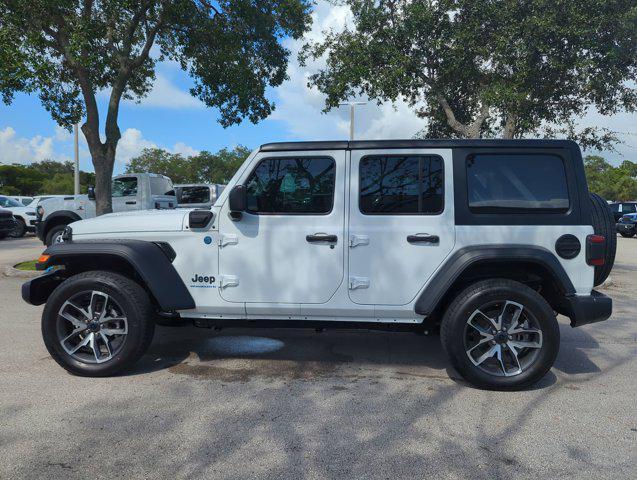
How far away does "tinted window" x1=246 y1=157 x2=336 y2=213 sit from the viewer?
3922 mm

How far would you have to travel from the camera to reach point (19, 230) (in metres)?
17.6

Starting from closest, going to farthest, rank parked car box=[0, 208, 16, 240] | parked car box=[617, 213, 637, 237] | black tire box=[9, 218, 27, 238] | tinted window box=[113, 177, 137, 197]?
tinted window box=[113, 177, 137, 197] < parked car box=[0, 208, 16, 240] < black tire box=[9, 218, 27, 238] < parked car box=[617, 213, 637, 237]

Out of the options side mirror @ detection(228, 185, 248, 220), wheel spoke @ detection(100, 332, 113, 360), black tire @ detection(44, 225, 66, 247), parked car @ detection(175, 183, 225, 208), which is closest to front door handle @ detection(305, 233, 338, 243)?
side mirror @ detection(228, 185, 248, 220)

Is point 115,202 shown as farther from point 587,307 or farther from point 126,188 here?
point 587,307

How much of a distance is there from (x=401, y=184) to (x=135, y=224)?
227cm

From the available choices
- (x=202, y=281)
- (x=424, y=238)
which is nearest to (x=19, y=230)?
(x=202, y=281)

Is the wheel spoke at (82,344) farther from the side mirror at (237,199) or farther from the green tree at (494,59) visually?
the green tree at (494,59)

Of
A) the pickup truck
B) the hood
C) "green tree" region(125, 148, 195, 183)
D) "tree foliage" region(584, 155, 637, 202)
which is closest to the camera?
the hood

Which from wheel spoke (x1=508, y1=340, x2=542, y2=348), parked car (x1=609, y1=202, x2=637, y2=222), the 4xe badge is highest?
parked car (x1=609, y1=202, x2=637, y2=222)

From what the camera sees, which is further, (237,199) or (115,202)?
(115,202)

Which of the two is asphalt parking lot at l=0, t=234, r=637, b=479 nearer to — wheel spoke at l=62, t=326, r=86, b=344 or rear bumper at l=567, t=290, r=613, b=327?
wheel spoke at l=62, t=326, r=86, b=344

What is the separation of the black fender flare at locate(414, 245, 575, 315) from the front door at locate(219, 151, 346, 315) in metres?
0.75

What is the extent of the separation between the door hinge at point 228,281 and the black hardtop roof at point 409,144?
109 cm

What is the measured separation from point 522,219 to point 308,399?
218cm
